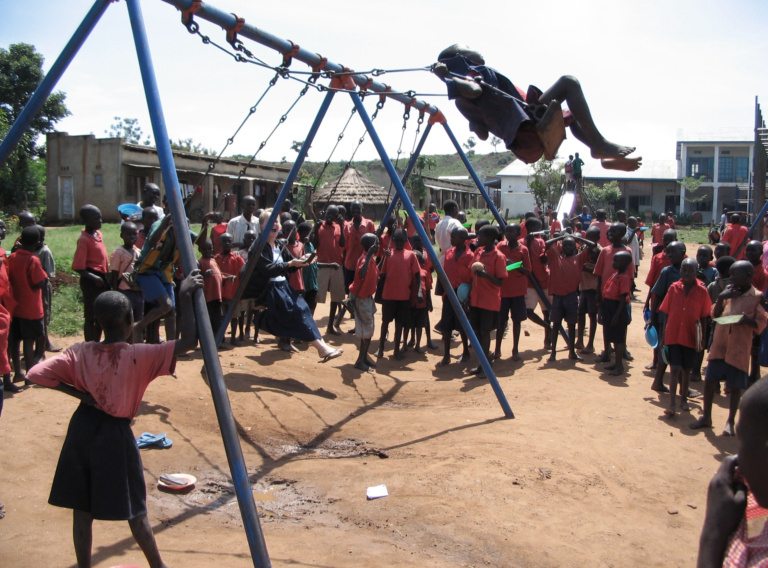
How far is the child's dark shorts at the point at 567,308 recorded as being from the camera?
28.4 ft

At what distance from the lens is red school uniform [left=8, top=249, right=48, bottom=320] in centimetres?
648

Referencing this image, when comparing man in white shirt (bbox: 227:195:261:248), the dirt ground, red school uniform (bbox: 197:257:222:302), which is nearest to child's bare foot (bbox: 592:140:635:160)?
the dirt ground

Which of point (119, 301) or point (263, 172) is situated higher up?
point (263, 172)

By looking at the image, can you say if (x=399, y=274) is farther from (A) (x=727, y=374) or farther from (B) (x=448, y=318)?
(A) (x=727, y=374)

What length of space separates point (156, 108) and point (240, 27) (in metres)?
1.27

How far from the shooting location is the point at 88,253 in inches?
271

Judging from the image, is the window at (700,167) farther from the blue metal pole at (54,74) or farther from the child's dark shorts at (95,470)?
the child's dark shorts at (95,470)

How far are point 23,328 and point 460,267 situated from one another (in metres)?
5.34

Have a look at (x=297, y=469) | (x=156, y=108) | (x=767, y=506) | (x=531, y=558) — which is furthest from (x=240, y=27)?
(x=767, y=506)

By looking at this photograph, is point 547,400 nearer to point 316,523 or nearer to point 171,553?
point 316,523

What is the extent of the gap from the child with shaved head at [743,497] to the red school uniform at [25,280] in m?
6.61

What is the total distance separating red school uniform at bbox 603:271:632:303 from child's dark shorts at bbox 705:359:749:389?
72.4 inches

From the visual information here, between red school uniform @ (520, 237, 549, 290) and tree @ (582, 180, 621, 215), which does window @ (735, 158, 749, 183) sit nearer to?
tree @ (582, 180, 621, 215)

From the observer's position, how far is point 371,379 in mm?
8055
